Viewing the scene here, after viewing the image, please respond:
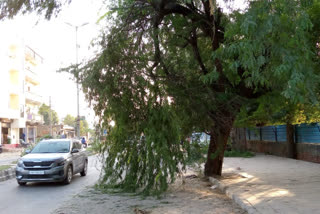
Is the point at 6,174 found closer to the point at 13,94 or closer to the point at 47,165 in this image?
the point at 47,165

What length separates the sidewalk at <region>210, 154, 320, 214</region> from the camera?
6.69 meters

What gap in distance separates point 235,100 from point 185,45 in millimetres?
2824

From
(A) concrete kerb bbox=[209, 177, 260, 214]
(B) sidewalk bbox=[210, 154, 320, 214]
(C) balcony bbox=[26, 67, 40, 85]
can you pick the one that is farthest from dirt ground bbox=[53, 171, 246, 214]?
(C) balcony bbox=[26, 67, 40, 85]

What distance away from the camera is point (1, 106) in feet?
116

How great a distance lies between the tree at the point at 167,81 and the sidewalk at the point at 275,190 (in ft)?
4.53

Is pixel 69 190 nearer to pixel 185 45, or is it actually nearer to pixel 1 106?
pixel 185 45

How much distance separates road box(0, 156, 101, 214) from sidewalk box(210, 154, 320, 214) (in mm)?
3995

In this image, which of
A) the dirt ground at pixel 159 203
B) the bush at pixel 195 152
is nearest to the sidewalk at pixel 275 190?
the dirt ground at pixel 159 203

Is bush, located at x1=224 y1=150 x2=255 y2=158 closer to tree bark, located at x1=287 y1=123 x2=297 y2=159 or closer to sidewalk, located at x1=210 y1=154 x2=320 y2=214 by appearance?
tree bark, located at x1=287 y1=123 x2=297 y2=159

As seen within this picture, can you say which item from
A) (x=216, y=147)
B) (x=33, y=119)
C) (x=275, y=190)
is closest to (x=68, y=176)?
(x=216, y=147)

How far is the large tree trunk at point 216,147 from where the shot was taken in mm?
10945

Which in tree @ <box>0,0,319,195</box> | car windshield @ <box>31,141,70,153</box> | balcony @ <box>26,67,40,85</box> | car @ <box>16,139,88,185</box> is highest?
balcony @ <box>26,67,40,85</box>

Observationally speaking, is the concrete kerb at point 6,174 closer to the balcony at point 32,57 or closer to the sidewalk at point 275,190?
the sidewalk at point 275,190

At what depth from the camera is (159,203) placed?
26.5ft
